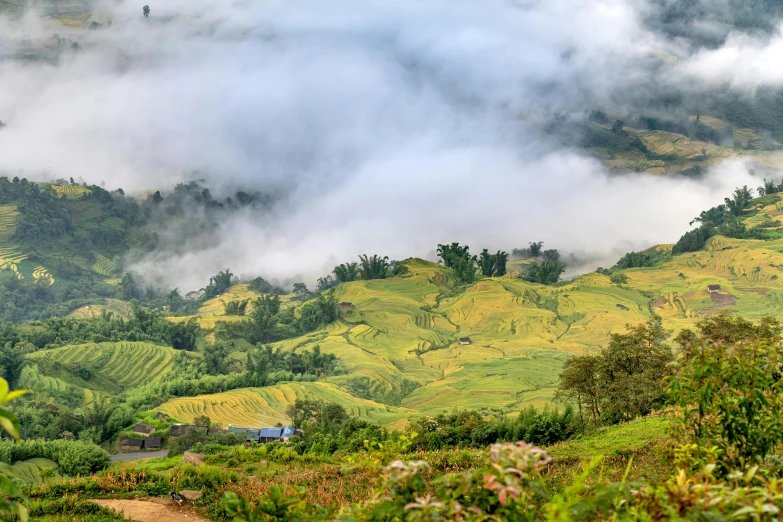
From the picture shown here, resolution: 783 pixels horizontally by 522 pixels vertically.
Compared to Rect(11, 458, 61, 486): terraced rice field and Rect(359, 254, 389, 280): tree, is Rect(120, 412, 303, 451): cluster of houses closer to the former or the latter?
Rect(11, 458, 61, 486): terraced rice field

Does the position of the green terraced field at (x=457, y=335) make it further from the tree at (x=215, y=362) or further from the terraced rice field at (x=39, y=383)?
the tree at (x=215, y=362)

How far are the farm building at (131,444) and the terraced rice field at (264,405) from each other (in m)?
5.32

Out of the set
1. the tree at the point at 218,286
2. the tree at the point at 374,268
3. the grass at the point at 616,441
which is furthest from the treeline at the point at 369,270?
the grass at the point at 616,441

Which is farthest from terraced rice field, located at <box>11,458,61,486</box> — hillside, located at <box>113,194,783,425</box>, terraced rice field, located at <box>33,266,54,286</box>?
terraced rice field, located at <box>33,266,54,286</box>

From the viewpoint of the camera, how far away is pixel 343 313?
74875mm

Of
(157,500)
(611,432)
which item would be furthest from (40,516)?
(611,432)

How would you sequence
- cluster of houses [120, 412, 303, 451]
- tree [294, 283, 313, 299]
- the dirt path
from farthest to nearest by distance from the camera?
1. tree [294, 283, 313, 299]
2. cluster of houses [120, 412, 303, 451]
3. the dirt path

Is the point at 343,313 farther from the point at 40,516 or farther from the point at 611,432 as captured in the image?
the point at 40,516

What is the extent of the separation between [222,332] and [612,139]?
11118 centimetres

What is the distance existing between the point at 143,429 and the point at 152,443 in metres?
2.02

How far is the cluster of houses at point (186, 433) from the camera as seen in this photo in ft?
105

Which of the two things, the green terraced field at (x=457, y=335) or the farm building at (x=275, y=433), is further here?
the green terraced field at (x=457, y=335)

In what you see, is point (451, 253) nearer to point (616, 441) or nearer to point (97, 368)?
point (97, 368)

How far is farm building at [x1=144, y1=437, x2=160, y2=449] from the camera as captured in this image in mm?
33812
